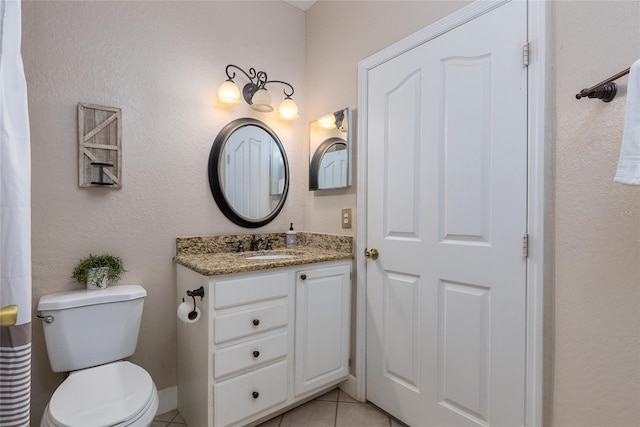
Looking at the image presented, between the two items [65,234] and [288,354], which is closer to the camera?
[65,234]

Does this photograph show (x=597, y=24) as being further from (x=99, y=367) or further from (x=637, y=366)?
(x=99, y=367)

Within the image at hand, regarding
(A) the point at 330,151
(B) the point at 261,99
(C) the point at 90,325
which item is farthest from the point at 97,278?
(A) the point at 330,151

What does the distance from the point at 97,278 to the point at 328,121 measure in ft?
5.29

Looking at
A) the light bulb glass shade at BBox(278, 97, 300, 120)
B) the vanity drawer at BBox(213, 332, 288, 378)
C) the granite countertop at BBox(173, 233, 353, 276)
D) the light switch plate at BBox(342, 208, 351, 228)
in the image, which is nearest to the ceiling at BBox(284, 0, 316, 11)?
the light bulb glass shade at BBox(278, 97, 300, 120)

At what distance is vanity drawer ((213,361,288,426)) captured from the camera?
1.51 meters

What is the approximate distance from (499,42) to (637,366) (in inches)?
51.7

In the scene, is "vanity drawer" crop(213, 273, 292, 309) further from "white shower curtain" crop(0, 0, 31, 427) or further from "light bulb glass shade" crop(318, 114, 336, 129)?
"light bulb glass shade" crop(318, 114, 336, 129)

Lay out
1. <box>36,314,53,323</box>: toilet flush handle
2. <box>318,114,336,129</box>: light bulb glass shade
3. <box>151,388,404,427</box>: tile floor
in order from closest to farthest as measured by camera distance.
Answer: <box>36,314,53,323</box>: toilet flush handle, <box>151,388,404,427</box>: tile floor, <box>318,114,336,129</box>: light bulb glass shade

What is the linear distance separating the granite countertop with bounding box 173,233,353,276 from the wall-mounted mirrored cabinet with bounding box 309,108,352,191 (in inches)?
14.7

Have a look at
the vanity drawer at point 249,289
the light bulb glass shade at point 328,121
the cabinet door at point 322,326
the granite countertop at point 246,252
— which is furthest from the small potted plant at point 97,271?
the light bulb glass shade at point 328,121

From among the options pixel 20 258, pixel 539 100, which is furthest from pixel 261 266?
pixel 539 100

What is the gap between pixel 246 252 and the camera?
2111mm

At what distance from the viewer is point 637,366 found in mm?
1076

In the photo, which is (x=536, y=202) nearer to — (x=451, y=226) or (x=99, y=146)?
(x=451, y=226)
